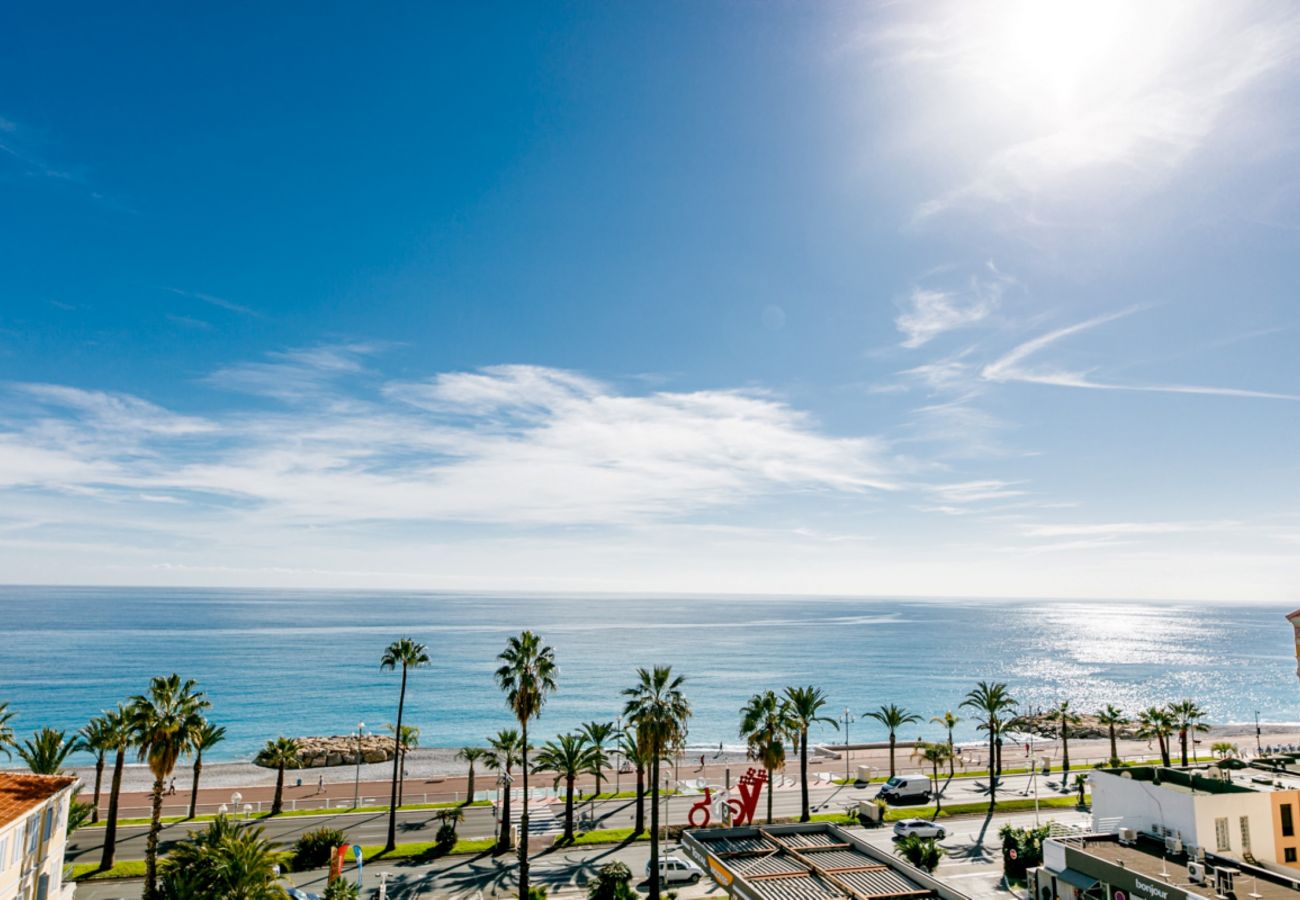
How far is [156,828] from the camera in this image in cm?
3747

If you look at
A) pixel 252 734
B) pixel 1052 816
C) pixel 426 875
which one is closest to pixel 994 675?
pixel 1052 816

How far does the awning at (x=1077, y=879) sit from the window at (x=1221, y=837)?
24.9ft

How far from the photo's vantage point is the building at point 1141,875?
27.8 meters

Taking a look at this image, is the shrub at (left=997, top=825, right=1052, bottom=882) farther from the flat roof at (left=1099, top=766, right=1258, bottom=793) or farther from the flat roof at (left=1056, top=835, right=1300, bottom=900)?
the flat roof at (left=1056, top=835, right=1300, bottom=900)

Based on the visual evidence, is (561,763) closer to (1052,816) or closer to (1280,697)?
(1052,816)

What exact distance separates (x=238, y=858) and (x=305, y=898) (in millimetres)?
9150

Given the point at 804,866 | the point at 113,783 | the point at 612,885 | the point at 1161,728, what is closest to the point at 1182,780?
the point at 804,866

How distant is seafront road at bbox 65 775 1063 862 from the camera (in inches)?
1982

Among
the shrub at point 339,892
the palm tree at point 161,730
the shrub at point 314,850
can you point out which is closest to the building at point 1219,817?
the shrub at point 339,892

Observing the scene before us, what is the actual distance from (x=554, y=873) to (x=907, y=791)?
32.2 metres

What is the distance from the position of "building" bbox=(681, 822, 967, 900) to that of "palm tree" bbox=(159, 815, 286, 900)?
16285mm

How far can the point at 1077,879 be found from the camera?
32094 millimetres

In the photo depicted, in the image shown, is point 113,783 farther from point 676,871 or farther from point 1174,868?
point 1174,868

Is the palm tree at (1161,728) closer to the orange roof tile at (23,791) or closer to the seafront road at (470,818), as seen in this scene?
the seafront road at (470,818)
